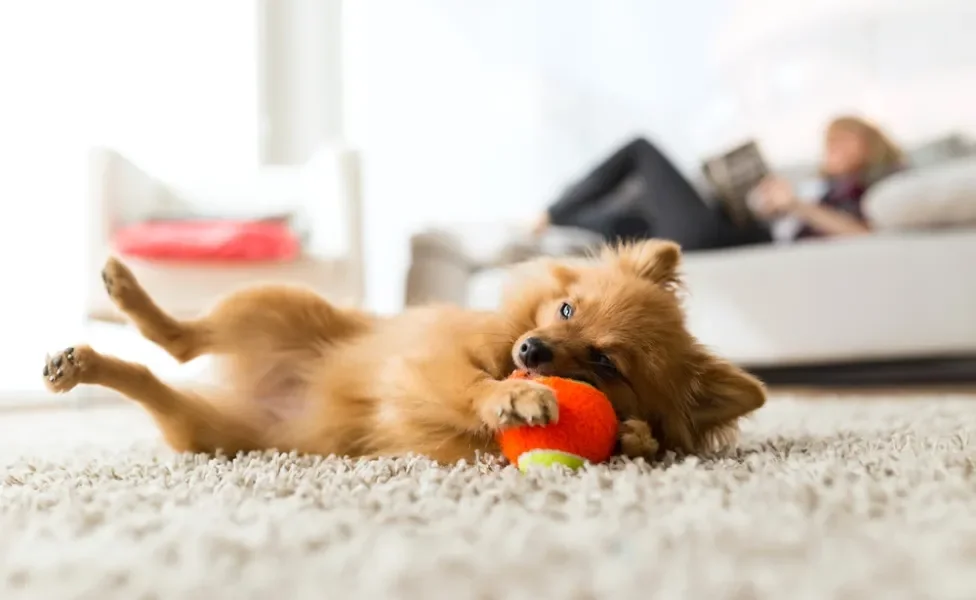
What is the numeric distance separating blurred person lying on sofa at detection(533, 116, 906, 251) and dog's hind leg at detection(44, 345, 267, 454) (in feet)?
7.14

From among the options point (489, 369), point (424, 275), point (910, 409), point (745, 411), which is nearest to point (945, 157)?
point (910, 409)

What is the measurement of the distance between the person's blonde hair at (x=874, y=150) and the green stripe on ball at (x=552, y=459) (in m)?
3.34

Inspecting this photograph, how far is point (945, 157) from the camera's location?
4176mm

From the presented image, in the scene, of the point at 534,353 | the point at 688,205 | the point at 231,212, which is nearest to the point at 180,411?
the point at 534,353

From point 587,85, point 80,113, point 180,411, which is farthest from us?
point 587,85

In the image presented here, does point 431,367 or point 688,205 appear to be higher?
point 688,205

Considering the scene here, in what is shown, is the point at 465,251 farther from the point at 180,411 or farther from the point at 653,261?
the point at 180,411

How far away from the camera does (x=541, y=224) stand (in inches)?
148

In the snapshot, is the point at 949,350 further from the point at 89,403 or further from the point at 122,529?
the point at 89,403

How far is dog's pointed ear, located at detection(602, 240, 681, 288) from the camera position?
1.64m

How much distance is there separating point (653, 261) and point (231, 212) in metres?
3.56

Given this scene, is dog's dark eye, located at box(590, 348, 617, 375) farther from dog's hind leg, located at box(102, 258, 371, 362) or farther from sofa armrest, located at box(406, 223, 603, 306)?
sofa armrest, located at box(406, 223, 603, 306)

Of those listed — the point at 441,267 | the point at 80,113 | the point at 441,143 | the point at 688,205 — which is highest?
the point at 80,113

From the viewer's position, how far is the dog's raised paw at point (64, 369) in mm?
1438
